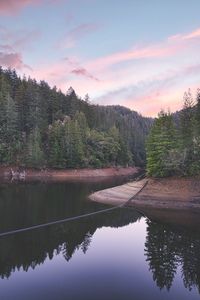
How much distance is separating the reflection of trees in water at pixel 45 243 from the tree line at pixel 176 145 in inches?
659

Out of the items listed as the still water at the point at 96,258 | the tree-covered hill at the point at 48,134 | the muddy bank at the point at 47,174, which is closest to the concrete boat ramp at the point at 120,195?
the still water at the point at 96,258

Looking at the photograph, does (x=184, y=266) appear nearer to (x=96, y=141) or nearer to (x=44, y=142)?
(x=44, y=142)

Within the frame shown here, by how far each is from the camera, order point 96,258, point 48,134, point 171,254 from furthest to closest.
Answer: point 48,134, point 171,254, point 96,258

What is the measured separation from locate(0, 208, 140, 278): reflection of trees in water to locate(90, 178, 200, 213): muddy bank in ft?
32.4

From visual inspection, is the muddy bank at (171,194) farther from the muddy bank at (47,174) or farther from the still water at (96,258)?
the muddy bank at (47,174)

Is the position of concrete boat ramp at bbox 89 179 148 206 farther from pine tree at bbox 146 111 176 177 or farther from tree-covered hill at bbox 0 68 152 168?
tree-covered hill at bbox 0 68 152 168

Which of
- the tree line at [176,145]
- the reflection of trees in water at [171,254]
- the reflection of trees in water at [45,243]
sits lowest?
the reflection of trees in water at [171,254]

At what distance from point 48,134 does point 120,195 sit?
5397 centimetres

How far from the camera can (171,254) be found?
101 feet

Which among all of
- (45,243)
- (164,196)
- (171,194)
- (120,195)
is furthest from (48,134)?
(45,243)

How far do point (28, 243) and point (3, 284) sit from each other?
8836 millimetres

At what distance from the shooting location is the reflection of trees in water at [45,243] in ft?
89.6

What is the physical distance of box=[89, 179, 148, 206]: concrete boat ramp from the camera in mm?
56309

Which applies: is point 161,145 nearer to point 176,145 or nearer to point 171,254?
point 176,145
